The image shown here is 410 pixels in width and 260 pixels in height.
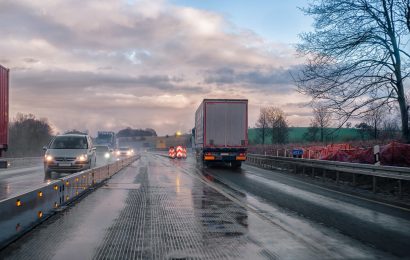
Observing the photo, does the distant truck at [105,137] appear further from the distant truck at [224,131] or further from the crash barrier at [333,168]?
the distant truck at [224,131]

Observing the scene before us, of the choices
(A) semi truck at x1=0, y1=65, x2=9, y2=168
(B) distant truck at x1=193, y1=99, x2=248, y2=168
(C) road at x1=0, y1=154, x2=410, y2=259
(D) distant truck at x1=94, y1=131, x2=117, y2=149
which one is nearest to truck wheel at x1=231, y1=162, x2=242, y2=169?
(B) distant truck at x1=193, y1=99, x2=248, y2=168

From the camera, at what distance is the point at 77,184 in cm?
1406

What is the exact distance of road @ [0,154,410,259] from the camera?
7.16 m

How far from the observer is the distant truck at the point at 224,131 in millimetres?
30625

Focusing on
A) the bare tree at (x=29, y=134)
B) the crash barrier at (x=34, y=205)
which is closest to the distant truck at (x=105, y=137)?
the bare tree at (x=29, y=134)

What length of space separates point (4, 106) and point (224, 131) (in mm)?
15508

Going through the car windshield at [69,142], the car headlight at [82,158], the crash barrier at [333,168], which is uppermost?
the car windshield at [69,142]

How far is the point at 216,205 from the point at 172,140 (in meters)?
123

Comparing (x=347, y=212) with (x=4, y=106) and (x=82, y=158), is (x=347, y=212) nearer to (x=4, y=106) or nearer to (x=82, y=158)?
(x=4, y=106)

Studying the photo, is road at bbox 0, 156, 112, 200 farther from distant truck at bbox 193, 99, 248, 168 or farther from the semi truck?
distant truck at bbox 193, 99, 248, 168

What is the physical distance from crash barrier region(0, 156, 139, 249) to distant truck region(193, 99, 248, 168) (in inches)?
644

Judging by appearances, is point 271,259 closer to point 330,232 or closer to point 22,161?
point 330,232

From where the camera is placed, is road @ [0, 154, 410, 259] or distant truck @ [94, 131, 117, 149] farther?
distant truck @ [94, 131, 117, 149]

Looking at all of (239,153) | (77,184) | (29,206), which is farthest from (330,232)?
(239,153)
